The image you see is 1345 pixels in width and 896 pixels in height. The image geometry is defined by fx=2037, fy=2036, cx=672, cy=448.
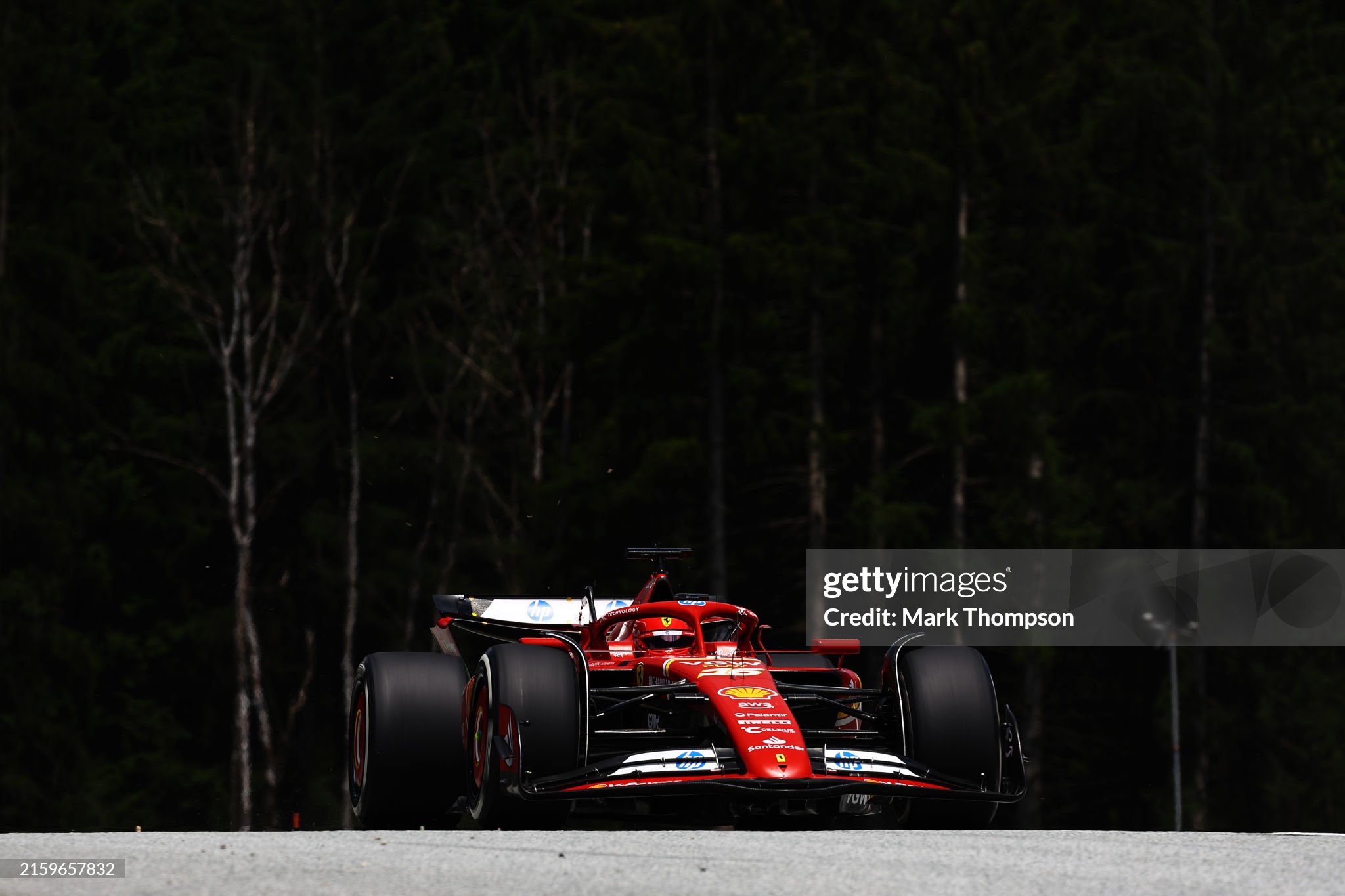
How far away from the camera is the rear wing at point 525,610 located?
13.9 meters

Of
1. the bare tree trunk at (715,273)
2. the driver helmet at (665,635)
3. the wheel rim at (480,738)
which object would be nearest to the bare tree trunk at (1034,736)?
the bare tree trunk at (715,273)

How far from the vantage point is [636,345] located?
27672mm

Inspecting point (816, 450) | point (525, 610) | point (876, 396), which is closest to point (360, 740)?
point (525, 610)

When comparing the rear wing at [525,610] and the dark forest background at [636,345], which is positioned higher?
the dark forest background at [636,345]

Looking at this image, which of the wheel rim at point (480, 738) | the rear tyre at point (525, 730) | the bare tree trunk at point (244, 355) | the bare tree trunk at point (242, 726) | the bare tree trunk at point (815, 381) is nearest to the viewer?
the rear tyre at point (525, 730)

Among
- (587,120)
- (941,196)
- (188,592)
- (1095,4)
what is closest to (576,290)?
(587,120)

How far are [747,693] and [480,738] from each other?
156cm

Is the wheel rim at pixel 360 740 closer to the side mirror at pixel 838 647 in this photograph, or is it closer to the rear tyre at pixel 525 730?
the rear tyre at pixel 525 730

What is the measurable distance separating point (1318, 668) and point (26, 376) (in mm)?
19322

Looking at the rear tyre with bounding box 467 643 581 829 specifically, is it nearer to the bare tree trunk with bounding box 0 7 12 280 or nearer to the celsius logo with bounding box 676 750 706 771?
the celsius logo with bounding box 676 750 706 771

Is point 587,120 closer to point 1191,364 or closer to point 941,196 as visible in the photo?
point 941,196

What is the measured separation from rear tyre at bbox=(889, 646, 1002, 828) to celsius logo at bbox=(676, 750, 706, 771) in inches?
67.5

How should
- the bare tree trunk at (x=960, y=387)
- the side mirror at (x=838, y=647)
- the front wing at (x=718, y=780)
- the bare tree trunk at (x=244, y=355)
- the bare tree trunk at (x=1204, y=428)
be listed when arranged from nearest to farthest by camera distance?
1. the front wing at (x=718, y=780)
2. the side mirror at (x=838, y=647)
3. the bare tree trunk at (x=960, y=387)
4. the bare tree trunk at (x=244, y=355)
5. the bare tree trunk at (x=1204, y=428)

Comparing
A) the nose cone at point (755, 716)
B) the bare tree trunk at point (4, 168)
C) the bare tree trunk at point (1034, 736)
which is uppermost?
the bare tree trunk at point (4, 168)
